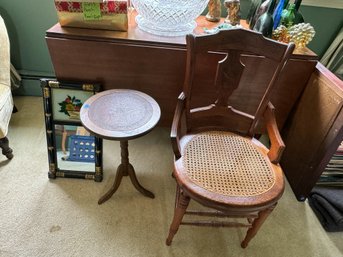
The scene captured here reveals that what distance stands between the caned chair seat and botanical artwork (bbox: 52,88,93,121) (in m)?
0.64

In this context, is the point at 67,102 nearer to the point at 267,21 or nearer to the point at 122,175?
the point at 122,175

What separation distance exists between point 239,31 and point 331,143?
76cm

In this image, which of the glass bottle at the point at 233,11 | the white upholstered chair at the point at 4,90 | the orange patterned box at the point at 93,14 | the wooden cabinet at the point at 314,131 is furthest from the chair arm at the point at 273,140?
the white upholstered chair at the point at 4,90

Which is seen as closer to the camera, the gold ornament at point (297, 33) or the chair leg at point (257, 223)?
the chair leg at point (257, 223)

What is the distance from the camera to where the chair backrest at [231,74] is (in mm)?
1036

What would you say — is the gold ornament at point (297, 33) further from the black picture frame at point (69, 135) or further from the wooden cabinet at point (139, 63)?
the black picture frame at point (69, 135)

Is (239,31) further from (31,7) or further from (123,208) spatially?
(31,7)

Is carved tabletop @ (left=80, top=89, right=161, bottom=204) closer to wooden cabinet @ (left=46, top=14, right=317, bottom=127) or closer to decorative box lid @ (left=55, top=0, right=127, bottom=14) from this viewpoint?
wooden cabinet @ (left=46, top=14, right=317, bottom=127)

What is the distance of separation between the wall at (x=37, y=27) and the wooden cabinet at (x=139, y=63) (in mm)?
549

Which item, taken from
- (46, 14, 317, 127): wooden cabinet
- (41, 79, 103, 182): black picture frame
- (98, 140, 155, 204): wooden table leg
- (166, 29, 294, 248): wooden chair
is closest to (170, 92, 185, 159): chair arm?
(166, 29, 294, 248): wooden chair

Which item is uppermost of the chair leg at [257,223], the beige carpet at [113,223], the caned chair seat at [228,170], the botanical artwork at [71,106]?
the caned chair seat at [228,170]

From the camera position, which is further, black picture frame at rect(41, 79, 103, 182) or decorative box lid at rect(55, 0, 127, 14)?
black picture frame at rect(41, 79, 103, 182)

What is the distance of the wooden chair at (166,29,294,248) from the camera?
0.96 metres

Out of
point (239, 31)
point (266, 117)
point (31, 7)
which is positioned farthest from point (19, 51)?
point (266, 117)
